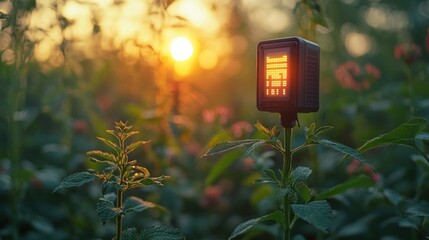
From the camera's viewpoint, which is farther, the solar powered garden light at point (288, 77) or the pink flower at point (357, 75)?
the pink flower at point (357, 75)

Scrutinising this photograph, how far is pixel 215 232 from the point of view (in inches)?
151

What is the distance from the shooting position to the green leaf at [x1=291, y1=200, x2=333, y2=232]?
47.5 inches

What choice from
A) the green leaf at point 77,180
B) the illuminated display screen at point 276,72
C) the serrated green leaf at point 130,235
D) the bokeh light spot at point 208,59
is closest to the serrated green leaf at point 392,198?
the illuminated display screen at point 276,72

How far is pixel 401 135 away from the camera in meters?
1.53

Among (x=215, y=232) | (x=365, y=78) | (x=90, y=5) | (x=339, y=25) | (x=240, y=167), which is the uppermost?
(x=339, y=25)

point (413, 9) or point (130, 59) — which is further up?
point (413, 9)

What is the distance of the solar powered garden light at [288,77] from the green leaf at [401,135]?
200 mm

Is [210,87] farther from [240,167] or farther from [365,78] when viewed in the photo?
[365,78]

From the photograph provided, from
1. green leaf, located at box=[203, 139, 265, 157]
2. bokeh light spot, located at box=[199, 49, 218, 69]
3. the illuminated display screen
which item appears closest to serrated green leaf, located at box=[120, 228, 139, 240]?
green leaf, located at box=[203, 139, 265, 157]

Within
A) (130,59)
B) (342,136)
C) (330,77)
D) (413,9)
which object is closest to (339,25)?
(413,9)

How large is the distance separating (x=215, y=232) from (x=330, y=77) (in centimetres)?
436

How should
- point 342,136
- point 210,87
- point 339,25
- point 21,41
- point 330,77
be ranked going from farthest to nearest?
point 210,87, point 339,25, point 330,77, point 342,136, point 21,41

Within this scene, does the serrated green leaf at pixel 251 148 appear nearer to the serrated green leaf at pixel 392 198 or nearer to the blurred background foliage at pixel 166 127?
the blurred background foliage at pixel 166 127

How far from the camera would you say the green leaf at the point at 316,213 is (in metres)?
1.21
